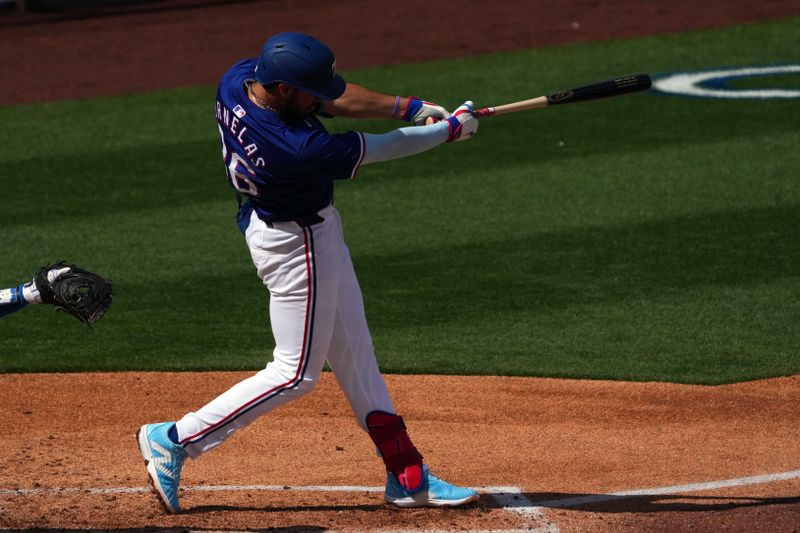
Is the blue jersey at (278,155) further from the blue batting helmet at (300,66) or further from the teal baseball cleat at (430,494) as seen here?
the teal baseball cleat at (430,494)

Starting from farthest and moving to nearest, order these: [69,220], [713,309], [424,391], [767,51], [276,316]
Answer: [767,51]
[69,220]
[713,309]
[424,391]
[276,316]

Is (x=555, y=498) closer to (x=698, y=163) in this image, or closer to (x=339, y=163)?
(x=339, y=163)

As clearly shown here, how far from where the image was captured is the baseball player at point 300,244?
184 inches

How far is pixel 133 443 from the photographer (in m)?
6.00

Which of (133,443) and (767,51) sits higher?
(767,51)

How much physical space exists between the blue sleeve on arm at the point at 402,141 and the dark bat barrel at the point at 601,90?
759 millimetres

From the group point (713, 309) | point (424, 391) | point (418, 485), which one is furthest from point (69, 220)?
point (418, 485)

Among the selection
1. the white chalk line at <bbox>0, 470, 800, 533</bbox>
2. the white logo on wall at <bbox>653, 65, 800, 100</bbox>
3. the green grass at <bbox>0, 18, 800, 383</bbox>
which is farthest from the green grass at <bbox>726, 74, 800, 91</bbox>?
the white chalk line at <bbox>0, 470, 800, 533</bbox>

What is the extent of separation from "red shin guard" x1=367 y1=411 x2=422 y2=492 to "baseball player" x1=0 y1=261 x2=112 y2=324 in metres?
1.10

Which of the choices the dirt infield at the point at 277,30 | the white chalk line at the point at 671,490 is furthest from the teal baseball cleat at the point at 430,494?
the dirt infield at the point at 277,30

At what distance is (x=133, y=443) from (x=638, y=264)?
3750 mm

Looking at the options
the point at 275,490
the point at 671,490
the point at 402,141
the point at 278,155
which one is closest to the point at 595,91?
the point at 402,141

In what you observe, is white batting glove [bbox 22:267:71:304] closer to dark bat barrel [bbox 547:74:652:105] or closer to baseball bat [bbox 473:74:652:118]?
baseball bat [bbox 473:74:652:118]

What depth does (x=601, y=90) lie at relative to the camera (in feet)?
18.1
